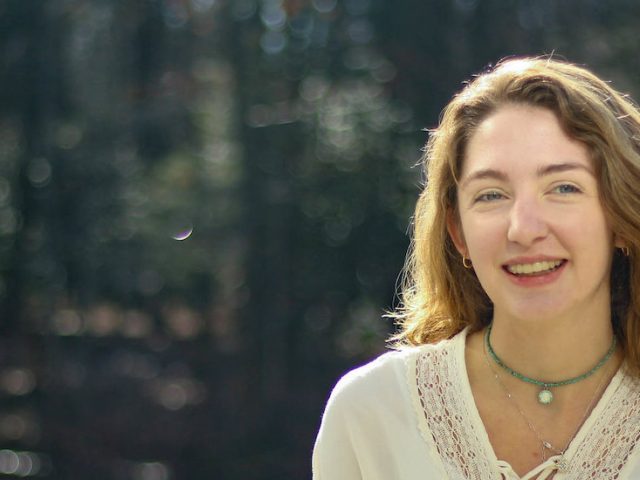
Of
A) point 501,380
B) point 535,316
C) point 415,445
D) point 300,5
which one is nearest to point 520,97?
point 535,316

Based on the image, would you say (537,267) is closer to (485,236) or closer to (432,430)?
(485,236)

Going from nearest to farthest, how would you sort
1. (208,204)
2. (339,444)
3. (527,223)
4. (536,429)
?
(527,223) → (536,429) → (339,444) → (208,204)

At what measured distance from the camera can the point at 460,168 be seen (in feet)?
6.16

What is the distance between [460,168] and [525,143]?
0.18 meters

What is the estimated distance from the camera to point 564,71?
180 centimetres

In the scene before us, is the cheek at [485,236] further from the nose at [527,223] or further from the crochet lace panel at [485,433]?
the crochet lace panel at [485,433]

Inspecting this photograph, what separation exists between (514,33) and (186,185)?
7.98ft

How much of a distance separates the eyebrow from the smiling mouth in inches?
6.0

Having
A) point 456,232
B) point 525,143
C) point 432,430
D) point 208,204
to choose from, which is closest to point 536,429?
point 432,430

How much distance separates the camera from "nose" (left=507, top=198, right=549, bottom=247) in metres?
1.66

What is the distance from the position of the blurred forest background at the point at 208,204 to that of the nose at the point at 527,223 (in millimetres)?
4520

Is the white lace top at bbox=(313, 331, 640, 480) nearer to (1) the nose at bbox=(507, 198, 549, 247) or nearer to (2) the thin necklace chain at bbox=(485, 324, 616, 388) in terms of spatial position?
(2) the thin necklace chain at bbox=(485, 324, 616, 388)

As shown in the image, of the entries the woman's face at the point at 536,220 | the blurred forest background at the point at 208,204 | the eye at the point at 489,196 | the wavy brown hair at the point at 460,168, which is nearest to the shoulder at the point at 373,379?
the wavy brown hair at the point at 460,168

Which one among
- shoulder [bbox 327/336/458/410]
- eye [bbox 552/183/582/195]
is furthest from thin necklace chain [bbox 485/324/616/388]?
eye [bbox 552/183/582/195]
